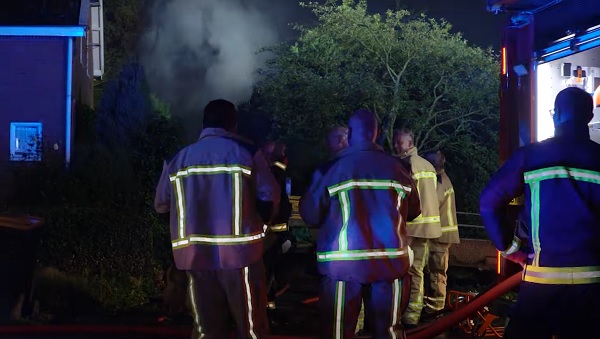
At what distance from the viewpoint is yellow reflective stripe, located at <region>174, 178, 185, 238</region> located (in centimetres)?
485

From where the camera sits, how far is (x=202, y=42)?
2567 cm

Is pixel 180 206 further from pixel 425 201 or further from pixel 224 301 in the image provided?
pixel 425 201

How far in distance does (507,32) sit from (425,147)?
1586cm

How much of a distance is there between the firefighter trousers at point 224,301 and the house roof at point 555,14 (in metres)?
2.54

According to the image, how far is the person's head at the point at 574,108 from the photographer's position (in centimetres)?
358

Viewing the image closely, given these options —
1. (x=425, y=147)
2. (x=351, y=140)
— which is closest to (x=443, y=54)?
(x=425, y=147)

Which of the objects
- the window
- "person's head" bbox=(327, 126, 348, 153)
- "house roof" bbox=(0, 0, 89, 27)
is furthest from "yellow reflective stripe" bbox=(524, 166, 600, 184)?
"house roof" bbox=(0, 0, 89, 27)

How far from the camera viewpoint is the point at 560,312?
341 cm

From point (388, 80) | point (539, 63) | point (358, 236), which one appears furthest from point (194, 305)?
point (388, 80)

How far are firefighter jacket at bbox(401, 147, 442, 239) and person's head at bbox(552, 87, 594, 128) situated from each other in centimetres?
391

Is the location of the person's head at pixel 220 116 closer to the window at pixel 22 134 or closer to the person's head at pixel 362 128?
the person's head at pixel 362 128

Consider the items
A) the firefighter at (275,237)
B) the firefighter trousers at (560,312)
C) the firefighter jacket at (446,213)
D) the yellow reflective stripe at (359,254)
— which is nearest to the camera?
the firefighter trousers at (560,312)

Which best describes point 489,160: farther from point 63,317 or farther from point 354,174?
point 354,174

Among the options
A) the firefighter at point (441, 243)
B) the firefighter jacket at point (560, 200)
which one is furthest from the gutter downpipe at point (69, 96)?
the firefighter jacket at point (560, 200)
